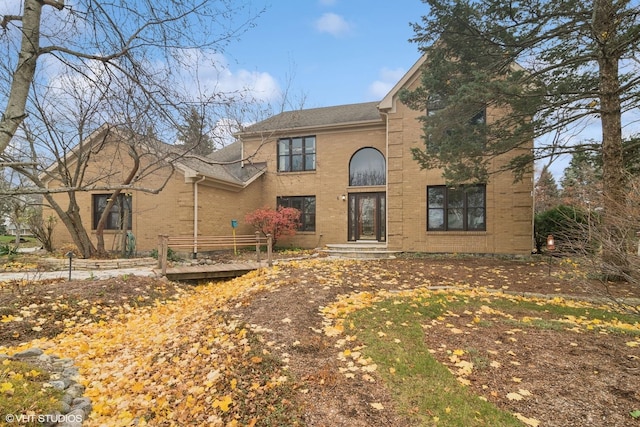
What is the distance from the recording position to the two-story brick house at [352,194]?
1404 cm

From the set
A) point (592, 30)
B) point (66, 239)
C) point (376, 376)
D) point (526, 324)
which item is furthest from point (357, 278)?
point (66, 239)

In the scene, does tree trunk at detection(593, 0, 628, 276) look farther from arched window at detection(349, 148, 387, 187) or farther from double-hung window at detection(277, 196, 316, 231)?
double-hung window at detection(277, 196, 316, 231)

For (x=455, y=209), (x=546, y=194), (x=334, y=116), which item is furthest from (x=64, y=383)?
(x=546, y=194)

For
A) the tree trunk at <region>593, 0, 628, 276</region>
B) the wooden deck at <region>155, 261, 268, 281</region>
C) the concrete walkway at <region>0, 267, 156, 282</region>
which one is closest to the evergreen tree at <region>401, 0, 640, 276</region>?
the tree trunk at <region>593, 0, 628, 276</region>

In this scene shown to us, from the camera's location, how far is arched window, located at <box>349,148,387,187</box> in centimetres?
1688

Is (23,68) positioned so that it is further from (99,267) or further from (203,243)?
(203,243)

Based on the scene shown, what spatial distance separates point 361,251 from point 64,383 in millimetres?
11817

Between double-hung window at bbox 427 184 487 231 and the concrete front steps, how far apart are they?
2.14 metres

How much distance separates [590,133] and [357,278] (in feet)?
33.2

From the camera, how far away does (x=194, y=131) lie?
14.9ft

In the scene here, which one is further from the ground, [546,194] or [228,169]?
[228,169]

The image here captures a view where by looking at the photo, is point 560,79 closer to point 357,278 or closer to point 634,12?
point 634,12

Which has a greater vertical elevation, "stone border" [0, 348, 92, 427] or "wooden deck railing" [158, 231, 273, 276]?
"wooden deck railing" [158, 231, 273, 276]

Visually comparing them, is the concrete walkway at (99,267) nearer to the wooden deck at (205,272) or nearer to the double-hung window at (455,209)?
the wooden deck at (205,272)
